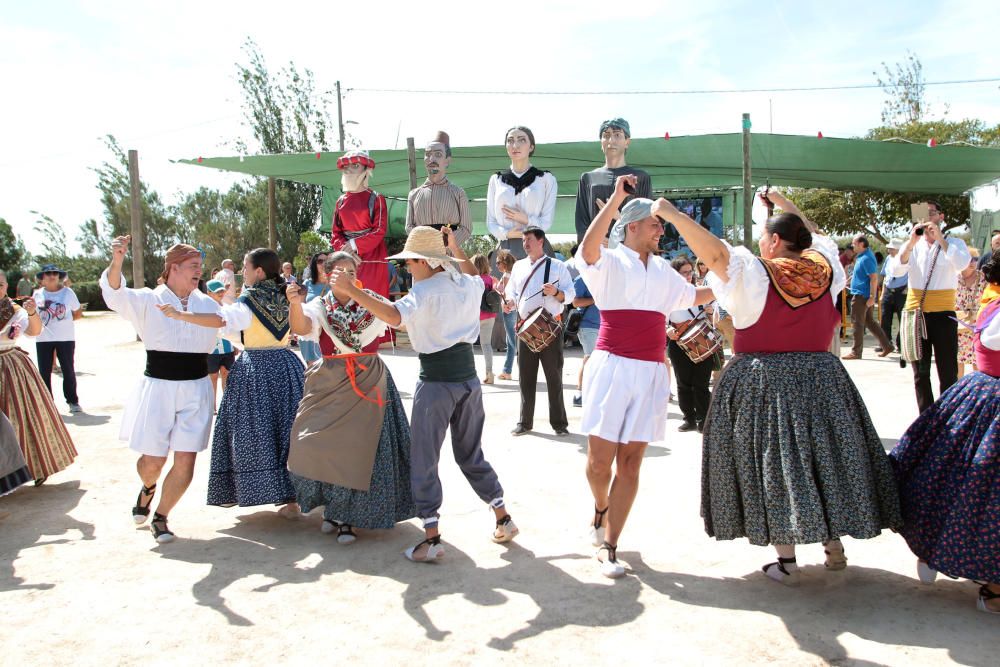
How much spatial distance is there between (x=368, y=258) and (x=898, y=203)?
69.0 ft

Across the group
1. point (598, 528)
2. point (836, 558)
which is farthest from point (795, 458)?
point (598, 528)

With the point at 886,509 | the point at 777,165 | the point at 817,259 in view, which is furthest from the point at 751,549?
the point at 777,165

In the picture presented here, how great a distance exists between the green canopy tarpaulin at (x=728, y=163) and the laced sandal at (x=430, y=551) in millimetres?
8749

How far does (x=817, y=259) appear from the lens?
3320 mm

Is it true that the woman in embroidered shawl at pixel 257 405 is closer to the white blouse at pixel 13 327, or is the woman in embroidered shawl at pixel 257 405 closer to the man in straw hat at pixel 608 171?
the white blouse at pixel 13 327

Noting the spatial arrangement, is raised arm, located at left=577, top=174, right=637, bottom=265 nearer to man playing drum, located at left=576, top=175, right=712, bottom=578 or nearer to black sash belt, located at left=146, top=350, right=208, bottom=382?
man playing drum, located at left=576, top=175, right=712, bottom=578

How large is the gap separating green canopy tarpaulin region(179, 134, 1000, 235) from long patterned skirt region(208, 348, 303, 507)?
25.9 feet

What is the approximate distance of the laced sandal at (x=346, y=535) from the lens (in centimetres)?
419

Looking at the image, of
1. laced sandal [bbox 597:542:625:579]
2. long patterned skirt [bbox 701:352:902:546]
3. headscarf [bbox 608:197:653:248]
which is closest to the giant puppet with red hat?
headscarf [bbox 608:197:653:248]

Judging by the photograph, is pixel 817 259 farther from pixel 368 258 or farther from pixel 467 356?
A: pixel 368 258

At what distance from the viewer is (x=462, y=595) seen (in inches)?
137

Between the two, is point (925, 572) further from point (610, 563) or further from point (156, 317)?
point (156, 317)

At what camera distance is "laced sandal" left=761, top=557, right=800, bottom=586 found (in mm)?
3375

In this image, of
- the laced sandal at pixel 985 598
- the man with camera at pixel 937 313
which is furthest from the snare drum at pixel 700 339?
the man with camera at pixel 937 313
